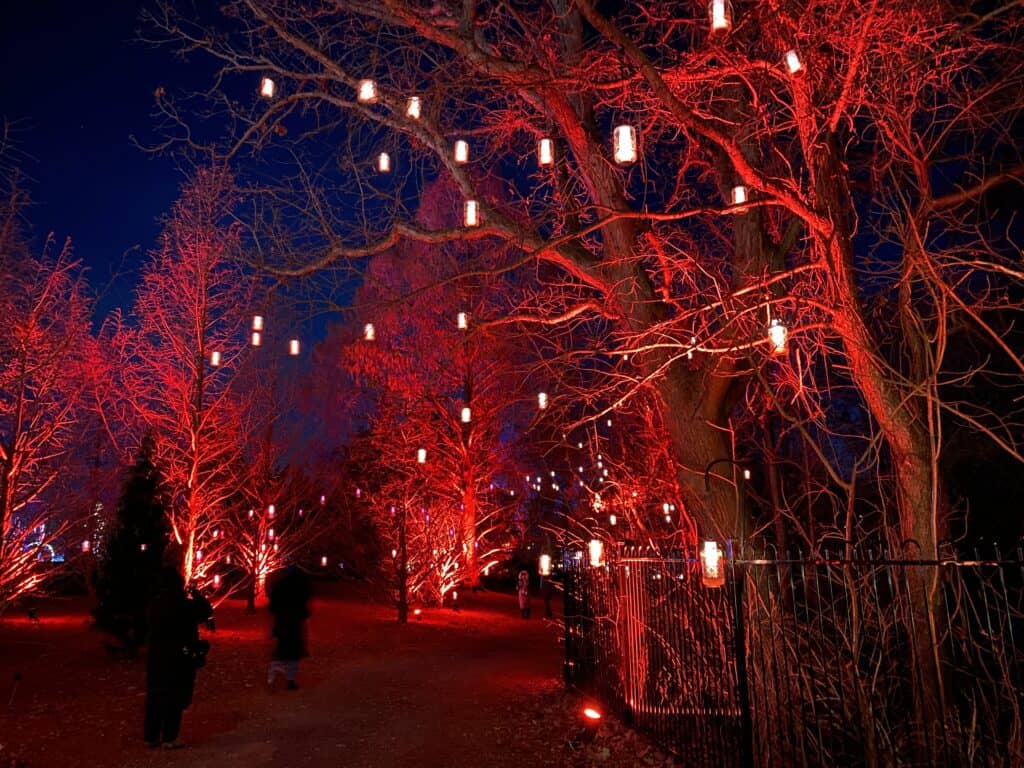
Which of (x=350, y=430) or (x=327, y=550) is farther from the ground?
(x=350, y=430)

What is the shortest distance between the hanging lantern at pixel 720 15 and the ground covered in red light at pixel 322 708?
6.29 meters

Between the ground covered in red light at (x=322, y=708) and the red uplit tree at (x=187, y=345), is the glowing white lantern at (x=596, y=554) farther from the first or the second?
the red uplit tree at (x=187, y=345)

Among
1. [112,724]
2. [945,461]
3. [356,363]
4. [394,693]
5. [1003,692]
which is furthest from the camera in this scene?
[356,363]

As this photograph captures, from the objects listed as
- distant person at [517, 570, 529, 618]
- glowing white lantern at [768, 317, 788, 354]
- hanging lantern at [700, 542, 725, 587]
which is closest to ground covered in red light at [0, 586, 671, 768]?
hanging lantern at [700, 542, 725, 587]

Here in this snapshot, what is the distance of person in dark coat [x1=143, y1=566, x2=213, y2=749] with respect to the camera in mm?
7746

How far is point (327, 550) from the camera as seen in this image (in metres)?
32.2

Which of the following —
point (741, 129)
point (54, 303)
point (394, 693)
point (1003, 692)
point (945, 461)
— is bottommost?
point (394, 693)

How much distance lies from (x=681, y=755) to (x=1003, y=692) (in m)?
2.68

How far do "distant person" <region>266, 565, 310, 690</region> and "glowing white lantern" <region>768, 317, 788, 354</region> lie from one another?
23.5 ft

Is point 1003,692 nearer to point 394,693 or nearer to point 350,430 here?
point 394,693

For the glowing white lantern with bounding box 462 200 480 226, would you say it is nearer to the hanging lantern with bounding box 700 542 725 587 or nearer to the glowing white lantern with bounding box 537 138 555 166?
the glowing white lantern with bounding box 537 138 555 166

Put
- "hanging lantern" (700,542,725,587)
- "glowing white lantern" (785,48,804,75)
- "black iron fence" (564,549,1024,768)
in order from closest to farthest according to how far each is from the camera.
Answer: "black iron fence" (564,549,1024,768) < "hanging lantern" (700,542,725,587) < "glowing white lantern" (785,48,804,75)

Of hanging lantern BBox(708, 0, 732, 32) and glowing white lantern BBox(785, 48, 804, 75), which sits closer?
hanging lantern BBox(708, 0, 732, 32)

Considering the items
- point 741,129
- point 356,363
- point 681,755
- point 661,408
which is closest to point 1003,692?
point 681,755
